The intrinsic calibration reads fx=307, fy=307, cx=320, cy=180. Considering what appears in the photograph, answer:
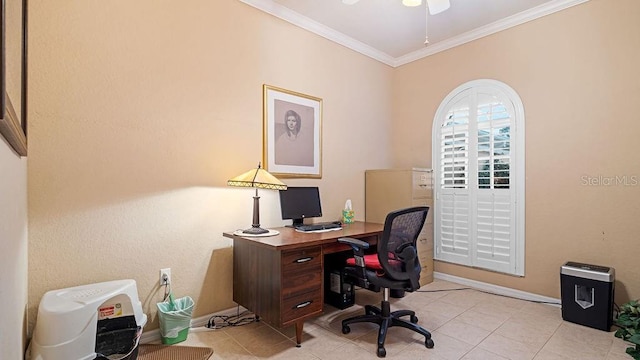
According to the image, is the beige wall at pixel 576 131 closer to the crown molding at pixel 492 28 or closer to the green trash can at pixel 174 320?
the crown molding at pixel 492 28

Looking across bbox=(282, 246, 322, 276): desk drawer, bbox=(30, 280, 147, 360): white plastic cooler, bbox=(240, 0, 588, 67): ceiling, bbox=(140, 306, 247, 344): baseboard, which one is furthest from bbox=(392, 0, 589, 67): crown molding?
bbox=(30, 280, 147, 360): white plastic cooler

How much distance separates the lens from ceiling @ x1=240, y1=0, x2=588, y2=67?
111 inches

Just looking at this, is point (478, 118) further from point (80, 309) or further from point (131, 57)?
point (80, 309)

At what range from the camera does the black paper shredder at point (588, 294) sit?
2359mm

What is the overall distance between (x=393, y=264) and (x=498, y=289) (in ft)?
5.84

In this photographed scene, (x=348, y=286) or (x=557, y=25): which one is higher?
(x=557, y=25)

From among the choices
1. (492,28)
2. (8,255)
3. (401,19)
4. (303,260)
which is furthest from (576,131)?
(8,255)

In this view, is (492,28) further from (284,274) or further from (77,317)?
(77,317)

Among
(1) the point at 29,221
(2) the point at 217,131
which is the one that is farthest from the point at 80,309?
(2) the point at 217,131

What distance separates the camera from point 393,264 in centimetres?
213

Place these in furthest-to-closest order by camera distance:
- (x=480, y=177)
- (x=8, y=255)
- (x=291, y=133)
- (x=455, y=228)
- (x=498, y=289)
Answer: (x=455, y=228) < (x=480, y=177) < (x=498, y=289) < (x=291, y=133) < (x=8, y=255)

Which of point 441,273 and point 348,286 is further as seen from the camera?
point 441,273

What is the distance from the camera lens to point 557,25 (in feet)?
9.34

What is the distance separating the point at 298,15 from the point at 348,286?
2609mm
